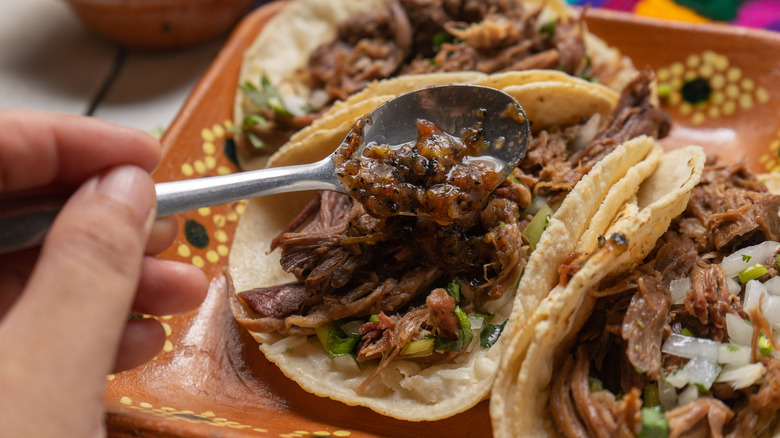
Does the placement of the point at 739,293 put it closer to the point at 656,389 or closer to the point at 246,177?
the point at 656,389

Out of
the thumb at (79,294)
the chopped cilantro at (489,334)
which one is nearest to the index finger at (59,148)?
the thumb at (79,294)

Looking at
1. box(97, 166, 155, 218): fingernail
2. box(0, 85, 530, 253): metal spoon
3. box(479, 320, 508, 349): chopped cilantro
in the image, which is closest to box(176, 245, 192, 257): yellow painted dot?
box(0, 85, 530, 253): metal spoon

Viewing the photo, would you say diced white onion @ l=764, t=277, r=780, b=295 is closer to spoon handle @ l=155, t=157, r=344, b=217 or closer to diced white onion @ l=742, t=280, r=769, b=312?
diced white onion @ l=742, t=280, r=769, b=312

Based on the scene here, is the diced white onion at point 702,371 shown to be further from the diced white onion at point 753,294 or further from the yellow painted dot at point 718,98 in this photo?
the yellow painted dot at point 718,98

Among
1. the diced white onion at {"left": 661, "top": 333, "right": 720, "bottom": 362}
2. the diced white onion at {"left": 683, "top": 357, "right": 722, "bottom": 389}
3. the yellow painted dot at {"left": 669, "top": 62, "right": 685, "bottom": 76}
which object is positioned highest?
the yellow painted dot at {"left": 669, "top": 62, "right": 685, "bottom": 76}

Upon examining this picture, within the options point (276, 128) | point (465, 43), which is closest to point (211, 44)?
point (276, 128)

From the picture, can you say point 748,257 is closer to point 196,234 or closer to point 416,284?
point 416,284
